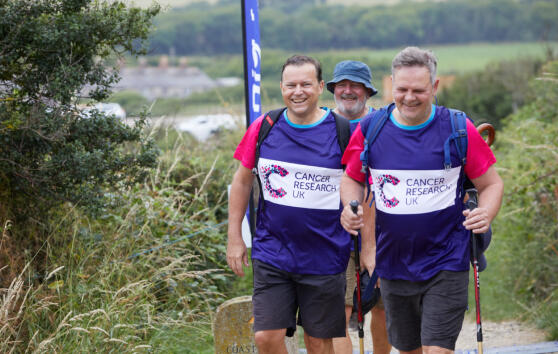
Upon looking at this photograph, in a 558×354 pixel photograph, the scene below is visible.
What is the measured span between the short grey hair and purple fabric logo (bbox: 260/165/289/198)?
907mm

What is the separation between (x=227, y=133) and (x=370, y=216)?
21.1 feet

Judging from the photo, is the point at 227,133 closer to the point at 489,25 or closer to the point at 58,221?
the point at 58,221

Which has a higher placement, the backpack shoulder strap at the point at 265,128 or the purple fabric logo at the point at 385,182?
the backpack shoulder strap at the point at 265,128

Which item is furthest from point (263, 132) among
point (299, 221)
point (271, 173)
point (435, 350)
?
point (435, 350)

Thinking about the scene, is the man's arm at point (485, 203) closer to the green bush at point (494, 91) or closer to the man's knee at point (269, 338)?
the man's knee at point (269, 338)

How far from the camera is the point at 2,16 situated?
495 centimetres

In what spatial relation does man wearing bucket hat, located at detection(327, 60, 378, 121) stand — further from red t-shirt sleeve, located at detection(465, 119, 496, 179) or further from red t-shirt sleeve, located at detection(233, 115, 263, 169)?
red t-shirt sleeve, located at detection(465, 119, 496, 179)

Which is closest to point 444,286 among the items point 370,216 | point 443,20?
point 370,216

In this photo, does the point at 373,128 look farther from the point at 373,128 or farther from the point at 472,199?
the point at 472,199

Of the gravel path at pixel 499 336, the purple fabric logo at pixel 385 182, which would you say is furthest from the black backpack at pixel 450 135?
the gravel path at pixel 499 336

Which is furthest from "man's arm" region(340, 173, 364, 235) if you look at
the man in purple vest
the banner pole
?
the banner pole

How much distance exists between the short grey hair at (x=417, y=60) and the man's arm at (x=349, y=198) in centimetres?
67

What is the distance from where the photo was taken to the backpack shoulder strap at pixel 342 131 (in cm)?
429

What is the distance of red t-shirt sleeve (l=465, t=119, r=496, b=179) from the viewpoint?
376 centimetres
